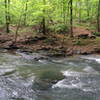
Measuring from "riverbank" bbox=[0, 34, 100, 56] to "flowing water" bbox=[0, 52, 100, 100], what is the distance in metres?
1.41

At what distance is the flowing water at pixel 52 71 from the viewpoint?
796 centimetres

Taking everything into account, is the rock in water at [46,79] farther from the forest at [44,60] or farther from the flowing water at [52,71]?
the flowing water at [52,71]

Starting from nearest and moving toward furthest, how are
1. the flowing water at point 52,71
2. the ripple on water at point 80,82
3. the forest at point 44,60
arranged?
1. the flowing water at point 52,71
2. the forest at point 44,60
3. the ripple on water at point 80,82

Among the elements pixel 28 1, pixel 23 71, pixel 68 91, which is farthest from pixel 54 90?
pixel 28 1

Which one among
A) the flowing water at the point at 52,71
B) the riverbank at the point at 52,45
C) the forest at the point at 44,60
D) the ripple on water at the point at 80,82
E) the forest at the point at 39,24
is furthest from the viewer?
the forest at the point at 39,24

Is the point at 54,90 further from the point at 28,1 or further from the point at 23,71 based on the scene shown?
the point at 28,1

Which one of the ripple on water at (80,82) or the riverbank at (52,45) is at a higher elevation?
the riverbank at (52,45)

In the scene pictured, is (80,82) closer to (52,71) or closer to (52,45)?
(52,71)

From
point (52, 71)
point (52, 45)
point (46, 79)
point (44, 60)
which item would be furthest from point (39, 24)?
point (46, 79)

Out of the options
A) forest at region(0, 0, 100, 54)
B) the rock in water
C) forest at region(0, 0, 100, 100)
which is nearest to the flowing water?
forest at region(0, 0, 100, 100)

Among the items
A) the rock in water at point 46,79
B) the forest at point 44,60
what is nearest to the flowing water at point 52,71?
the forest at point 44,60

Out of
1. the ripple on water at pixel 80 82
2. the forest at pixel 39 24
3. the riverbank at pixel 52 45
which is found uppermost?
the forest at pixel 39 24

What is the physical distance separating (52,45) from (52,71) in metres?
7.01

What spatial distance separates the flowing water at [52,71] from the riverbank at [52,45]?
4.63ft
